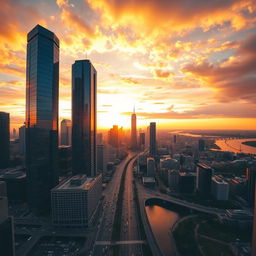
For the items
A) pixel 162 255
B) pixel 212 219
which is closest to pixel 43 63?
pixel 162 255

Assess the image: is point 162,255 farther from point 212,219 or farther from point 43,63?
point 43,63

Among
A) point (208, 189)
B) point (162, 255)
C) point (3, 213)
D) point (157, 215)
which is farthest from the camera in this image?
point (208, 189)

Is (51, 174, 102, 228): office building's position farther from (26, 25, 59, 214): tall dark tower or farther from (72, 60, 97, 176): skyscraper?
(72, 60, 97, 176): skyscraper

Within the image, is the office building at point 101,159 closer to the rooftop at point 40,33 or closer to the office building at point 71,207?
the office building at point 71,207

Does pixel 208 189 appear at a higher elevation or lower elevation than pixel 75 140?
lower

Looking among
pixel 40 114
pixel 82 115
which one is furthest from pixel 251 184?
pixel 40 114

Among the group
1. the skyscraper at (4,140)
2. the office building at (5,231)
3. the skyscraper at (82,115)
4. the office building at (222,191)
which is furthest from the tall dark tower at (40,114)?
the office building at (222,191)
